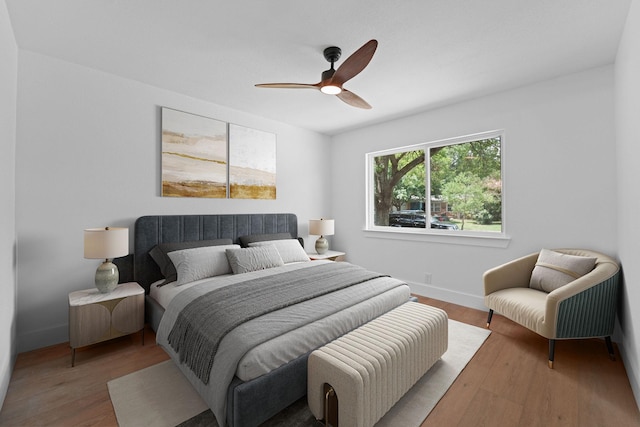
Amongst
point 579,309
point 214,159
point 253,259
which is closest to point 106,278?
point 253,259

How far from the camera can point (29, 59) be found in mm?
2453

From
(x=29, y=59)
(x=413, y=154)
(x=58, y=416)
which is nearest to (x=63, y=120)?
(x=29, y=59)

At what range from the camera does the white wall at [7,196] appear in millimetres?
1822

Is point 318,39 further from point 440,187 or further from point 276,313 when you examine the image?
point 440,187

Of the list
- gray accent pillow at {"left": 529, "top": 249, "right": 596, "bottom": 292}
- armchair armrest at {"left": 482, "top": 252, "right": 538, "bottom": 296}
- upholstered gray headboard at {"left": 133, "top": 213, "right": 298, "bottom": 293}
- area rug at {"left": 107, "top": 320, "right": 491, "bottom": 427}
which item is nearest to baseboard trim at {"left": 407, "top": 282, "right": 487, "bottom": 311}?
armchair armrest at {"left": 482, "top": 252, "right": 538, "bottom": 296}

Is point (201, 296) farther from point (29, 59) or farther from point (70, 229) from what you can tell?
point (29, 59)

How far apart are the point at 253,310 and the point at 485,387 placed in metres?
1.75

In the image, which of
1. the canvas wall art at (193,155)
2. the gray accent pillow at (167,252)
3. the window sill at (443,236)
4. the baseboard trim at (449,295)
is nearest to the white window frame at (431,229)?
the window sill at (443,236)

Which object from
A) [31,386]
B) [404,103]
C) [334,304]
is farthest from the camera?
[404,103]

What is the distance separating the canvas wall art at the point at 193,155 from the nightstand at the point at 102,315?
1214 millimetres

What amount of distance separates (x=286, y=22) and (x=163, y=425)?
278 centimetres

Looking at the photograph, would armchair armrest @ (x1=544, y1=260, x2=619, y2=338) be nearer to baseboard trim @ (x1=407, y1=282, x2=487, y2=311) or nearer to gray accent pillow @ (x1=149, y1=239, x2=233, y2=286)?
baseboard trim @ (x1=407, y1=282, x2=487, y2=311)

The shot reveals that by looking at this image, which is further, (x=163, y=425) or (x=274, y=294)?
(x=274, y=294)

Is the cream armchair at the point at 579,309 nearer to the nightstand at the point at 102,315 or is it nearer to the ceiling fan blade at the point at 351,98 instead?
the ceiling fan blade at the point at 351,98
